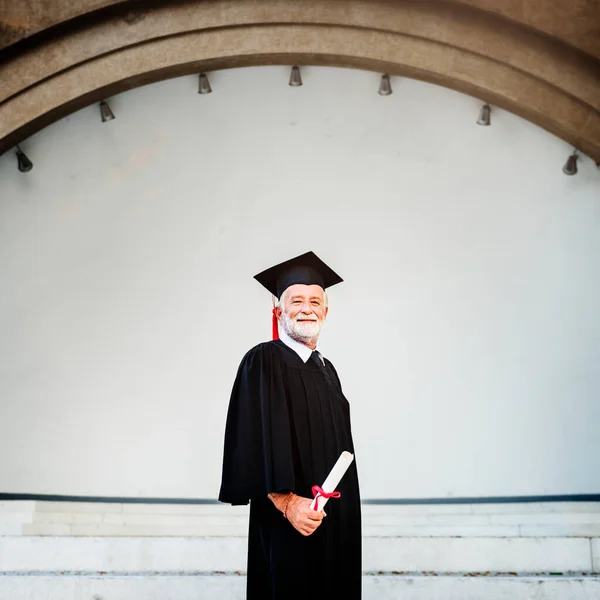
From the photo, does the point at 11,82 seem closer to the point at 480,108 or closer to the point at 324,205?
the point at 324,205

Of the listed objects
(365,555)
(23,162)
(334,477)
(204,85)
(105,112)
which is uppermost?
(204,85)

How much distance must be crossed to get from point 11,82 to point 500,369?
3.93m

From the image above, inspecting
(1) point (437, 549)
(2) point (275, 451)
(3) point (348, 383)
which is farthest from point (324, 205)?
(2) point (275, 451)

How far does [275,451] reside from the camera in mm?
3805

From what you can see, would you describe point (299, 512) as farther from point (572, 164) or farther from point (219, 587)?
point (572, 164)

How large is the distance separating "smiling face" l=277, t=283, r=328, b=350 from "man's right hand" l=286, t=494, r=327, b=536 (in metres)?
0.75

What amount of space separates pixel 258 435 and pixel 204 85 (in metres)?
3.98

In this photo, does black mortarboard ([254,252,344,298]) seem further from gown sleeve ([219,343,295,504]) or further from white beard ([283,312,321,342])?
gown sleeve ([219,343,295,504])

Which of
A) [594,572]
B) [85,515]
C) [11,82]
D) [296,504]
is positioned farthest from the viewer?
[85,515]

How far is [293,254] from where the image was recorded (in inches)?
290

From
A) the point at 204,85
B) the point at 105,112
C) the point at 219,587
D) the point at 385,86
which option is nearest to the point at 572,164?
the point at 385,86

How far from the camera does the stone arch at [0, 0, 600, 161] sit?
261 inches

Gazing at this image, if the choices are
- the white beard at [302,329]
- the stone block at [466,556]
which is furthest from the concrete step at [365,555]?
the white beard at [302,329]

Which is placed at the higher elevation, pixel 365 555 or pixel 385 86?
pixel 385 86
